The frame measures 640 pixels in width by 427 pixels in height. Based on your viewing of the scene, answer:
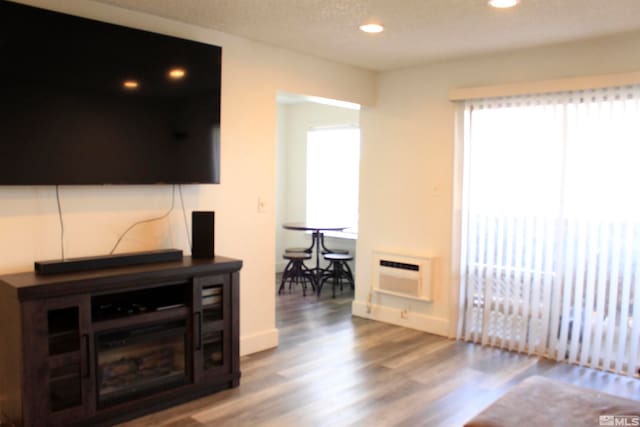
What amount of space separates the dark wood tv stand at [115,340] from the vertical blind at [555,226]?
2.18 meters

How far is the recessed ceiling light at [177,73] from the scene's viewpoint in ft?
11.4

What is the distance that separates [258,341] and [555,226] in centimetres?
245

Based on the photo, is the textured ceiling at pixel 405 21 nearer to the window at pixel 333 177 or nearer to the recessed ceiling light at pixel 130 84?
the recessed ceiling light at pixel 130 84

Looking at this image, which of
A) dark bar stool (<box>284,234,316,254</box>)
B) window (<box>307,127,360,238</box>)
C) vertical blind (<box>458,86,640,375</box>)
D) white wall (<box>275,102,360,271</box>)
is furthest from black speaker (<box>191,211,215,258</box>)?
white wall (<box>275,102,360,271</box>)

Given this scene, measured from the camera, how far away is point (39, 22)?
286 cm

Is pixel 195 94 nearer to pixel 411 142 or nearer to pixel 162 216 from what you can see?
pixel 162 216

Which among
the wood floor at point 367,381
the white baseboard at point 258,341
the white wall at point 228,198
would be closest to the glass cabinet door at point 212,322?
the wood floor at point 367,381

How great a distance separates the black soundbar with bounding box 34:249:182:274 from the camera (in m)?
2.90

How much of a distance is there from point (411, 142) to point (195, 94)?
87.4 inches

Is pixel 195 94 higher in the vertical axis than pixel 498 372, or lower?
higher

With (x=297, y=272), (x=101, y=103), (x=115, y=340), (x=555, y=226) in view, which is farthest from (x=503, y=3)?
(x=297, y=272)

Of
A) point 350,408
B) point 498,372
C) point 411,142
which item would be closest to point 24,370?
point 350,408

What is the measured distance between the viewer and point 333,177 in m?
7.24

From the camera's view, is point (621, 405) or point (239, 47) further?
point (239, 47)
